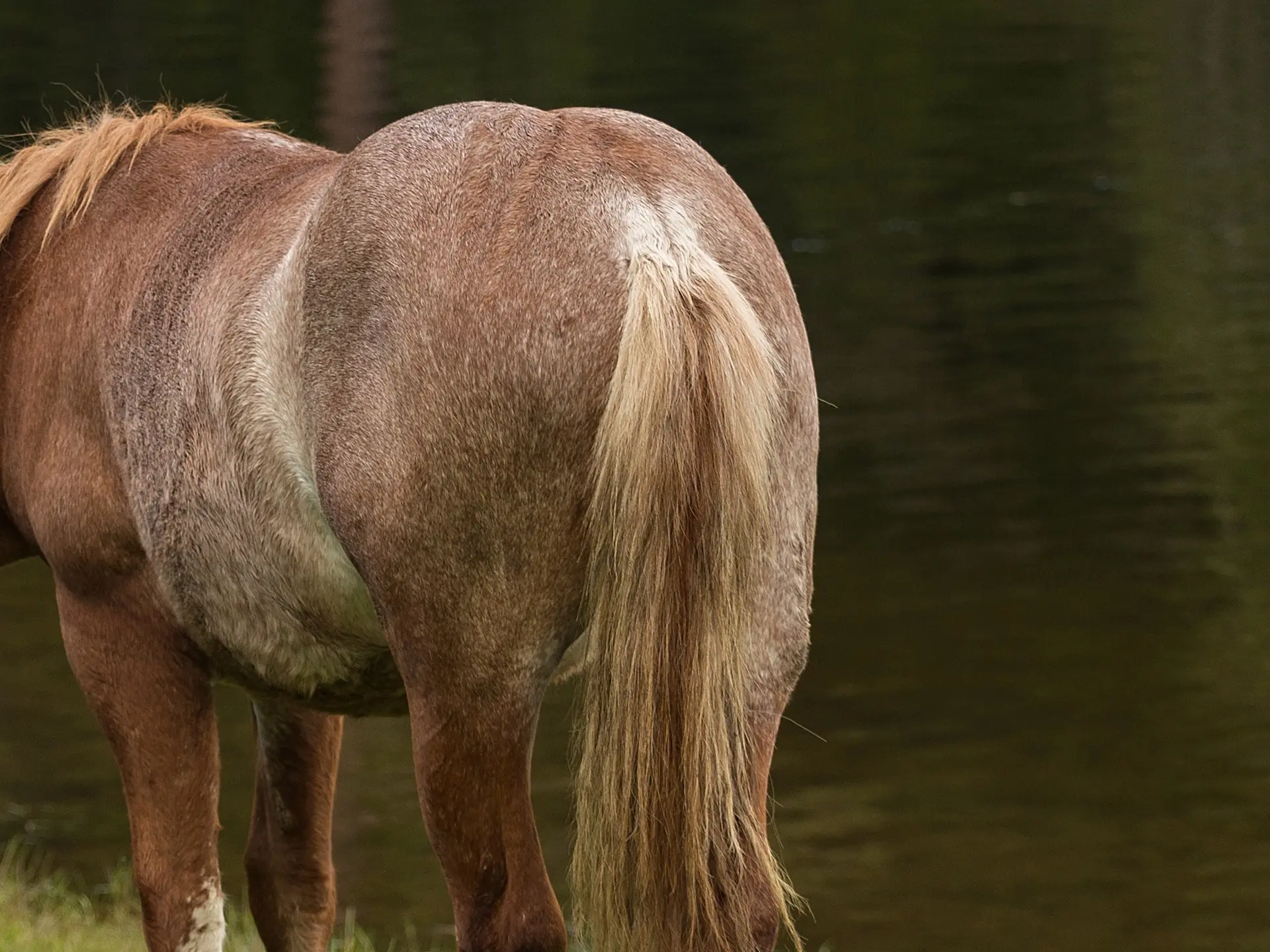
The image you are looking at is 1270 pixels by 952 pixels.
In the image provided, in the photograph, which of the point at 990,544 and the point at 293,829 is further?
the point at 990,544

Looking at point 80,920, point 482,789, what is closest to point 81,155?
point 482,789

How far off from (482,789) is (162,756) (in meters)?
0.94

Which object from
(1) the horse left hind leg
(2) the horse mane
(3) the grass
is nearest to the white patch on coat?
(1) the horse left hind leg

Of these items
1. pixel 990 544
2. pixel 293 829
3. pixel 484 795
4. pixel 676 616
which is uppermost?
pixel 676 616

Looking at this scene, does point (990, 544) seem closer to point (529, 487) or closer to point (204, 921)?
point (204, 921)

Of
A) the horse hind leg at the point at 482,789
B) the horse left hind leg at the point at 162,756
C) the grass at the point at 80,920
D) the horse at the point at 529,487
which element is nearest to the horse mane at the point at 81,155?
the horse at the point at 529,487

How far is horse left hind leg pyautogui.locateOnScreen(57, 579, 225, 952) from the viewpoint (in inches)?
139

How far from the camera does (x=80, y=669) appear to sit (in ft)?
11.9

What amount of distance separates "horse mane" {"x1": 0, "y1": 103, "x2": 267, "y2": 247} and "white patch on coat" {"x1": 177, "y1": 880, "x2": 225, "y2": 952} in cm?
138

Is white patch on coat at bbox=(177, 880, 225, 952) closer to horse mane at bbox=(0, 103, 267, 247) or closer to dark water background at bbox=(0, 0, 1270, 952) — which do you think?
horse mane at bbox=(0, 103, 267, 247)

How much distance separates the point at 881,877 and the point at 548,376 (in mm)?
4262

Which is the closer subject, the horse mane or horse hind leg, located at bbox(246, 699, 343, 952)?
the horse mane

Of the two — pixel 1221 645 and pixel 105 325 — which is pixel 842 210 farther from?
pixel 105 325

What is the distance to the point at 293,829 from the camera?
410cm
